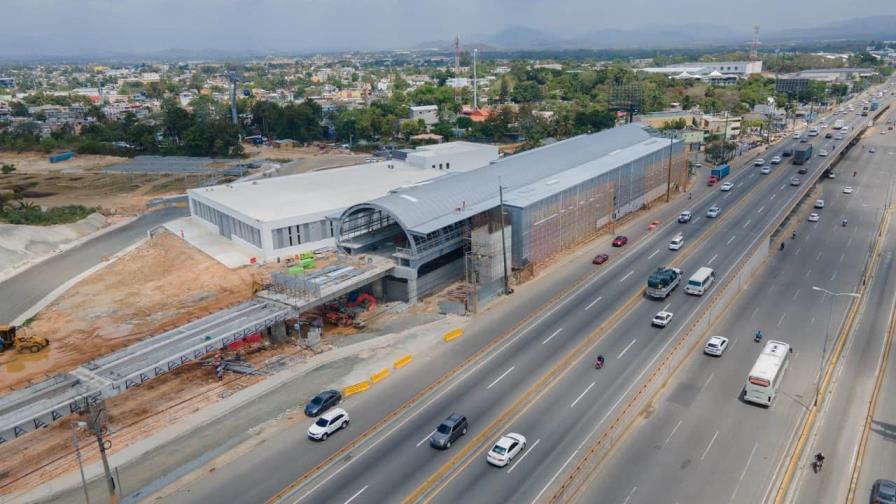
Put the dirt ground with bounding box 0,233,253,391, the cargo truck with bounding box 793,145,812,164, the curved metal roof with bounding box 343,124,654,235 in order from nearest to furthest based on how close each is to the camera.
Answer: the dirt ground with bounding box 0,233,253,391
the curved metal roof with bounding box 343,124,654,235
the cargo truck with bounding box 793,145,812,164

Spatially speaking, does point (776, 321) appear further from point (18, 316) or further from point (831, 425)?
point (18, 316)

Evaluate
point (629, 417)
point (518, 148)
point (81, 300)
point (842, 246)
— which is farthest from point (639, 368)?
point (518, 148)

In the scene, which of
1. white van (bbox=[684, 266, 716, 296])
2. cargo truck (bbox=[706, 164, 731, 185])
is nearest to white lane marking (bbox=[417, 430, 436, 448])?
white van (bbox=[684, 266, 716, 296])

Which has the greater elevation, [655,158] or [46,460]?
[655,158]

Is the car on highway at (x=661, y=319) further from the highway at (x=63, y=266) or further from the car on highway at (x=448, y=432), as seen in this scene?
the highway at (x=63, y=266)

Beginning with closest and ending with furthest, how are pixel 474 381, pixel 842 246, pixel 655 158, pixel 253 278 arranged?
pixel 474 381, pixel 253 278, pixel 842 246, pixel 655 158

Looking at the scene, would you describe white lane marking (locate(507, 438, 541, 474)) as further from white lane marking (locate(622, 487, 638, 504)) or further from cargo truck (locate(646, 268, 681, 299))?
cargo truck (locate(646, 268, 681, 299))

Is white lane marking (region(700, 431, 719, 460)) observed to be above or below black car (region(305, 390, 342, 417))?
below

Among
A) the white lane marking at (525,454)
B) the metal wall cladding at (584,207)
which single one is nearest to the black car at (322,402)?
the white lane marking at (525,454)
